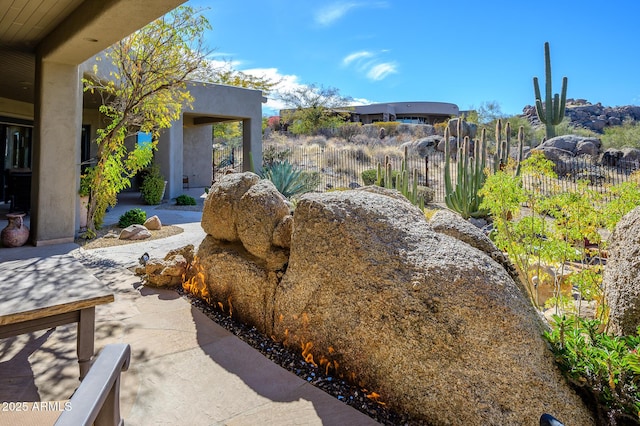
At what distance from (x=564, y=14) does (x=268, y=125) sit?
2477cm

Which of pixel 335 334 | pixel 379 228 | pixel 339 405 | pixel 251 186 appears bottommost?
pixel 339 405

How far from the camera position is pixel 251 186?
3.69m

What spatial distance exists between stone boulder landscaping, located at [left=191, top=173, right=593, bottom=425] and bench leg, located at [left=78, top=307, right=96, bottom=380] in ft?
3.94

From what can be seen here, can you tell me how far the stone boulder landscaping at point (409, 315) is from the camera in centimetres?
188

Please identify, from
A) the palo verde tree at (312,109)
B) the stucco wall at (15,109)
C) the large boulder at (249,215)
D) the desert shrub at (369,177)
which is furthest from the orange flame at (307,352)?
the palo verde tree at (312,109)

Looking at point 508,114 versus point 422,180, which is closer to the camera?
point 422,180

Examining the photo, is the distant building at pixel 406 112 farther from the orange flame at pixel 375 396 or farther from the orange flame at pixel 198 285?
the orange flame at pixel 375 396

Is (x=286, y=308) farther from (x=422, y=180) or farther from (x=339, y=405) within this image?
(x=422, y=180)

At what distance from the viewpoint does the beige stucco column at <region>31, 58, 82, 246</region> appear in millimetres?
6066

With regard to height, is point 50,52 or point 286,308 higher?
point 50,52

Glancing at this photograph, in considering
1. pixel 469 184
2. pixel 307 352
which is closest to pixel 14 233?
pixel 307 352

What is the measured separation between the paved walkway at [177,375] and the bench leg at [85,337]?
264 millimetres

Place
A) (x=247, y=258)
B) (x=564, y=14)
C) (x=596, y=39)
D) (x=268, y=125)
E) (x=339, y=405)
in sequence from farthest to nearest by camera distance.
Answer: (x=268, y=125)
(x=596, y=39)
(x=564, y=14)
(x=247, y=258)
(x=339, y=405)

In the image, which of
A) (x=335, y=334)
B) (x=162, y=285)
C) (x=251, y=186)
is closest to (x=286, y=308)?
(x=335, y=334)
